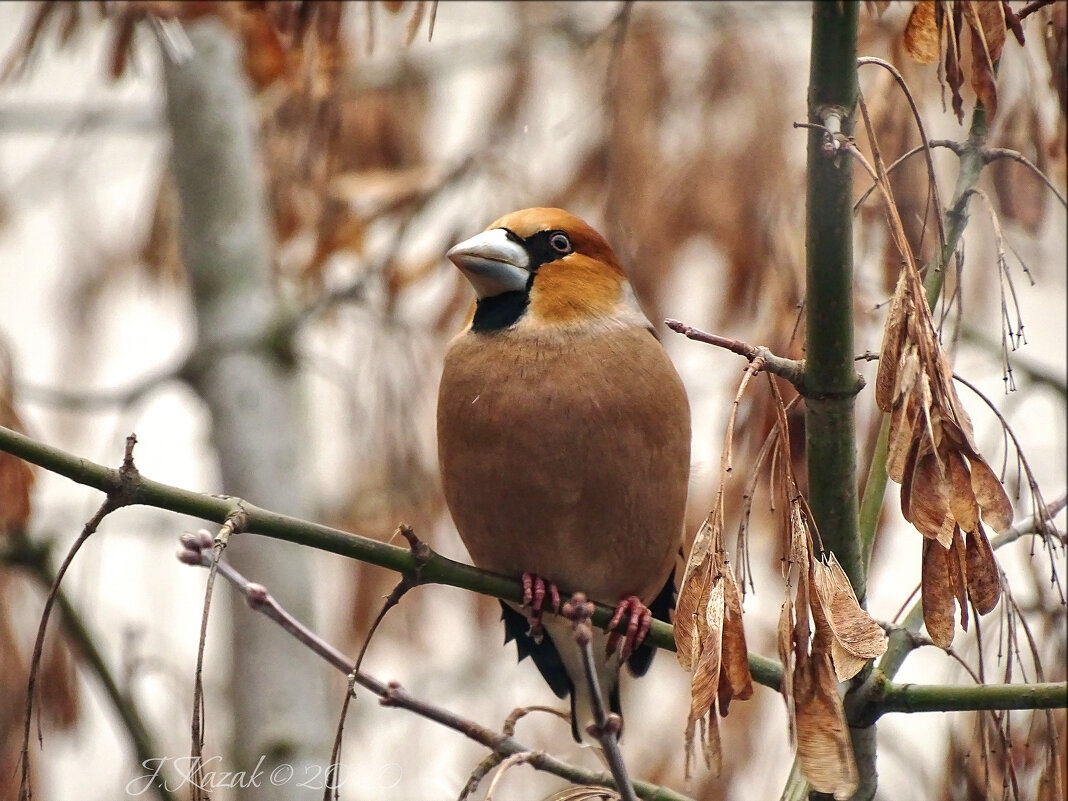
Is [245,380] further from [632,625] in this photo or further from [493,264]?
[632,625]

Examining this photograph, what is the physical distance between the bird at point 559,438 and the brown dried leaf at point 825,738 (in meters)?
0.99

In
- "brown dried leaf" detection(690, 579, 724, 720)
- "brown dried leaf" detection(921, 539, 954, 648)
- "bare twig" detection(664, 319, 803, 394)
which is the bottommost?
"brown dried leaf" detection(690, 579, 724, 720)

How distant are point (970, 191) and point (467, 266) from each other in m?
1.13

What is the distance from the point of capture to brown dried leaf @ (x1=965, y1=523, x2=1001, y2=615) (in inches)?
60.6

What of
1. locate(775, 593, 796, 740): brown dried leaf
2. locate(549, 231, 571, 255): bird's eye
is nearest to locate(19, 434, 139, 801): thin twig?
locate(775, 593, 796, 740): brown dried leaf

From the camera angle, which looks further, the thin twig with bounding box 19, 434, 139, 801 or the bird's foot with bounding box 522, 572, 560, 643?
the bird's foot with bounding box 522, 572, 560, 643

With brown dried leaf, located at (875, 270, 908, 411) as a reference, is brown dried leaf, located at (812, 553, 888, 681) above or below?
below

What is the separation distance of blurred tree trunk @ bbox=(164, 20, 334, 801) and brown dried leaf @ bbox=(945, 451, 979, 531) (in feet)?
6.96

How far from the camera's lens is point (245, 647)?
3.54 meters

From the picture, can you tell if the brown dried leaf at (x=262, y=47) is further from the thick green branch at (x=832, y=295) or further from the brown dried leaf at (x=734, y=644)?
the brown dried leaf at (x=734, y=644)

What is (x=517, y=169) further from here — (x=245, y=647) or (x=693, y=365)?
(x=693, y=365)

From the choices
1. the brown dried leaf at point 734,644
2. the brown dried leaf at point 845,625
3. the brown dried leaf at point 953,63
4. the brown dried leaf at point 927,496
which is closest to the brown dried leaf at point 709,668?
the brown dried leaf at point 734,644

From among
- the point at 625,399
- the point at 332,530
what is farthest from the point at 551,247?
the point at 332,530

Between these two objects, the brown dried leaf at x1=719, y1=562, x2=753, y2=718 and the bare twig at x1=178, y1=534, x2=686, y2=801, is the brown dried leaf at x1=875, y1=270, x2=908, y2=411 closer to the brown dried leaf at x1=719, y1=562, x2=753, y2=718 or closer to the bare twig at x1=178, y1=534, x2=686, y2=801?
the brown dried leaf at x1=719, y1=562, x2=753, y2=718
